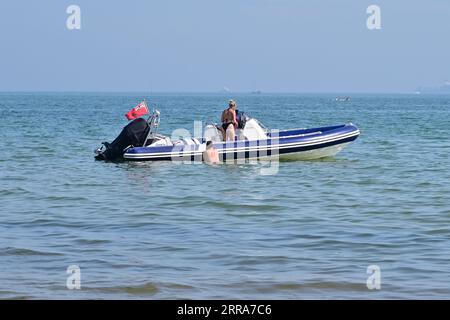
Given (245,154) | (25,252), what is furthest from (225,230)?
(245,154)

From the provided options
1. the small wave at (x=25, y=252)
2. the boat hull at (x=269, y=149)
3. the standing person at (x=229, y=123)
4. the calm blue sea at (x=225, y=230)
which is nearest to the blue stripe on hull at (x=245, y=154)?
the boat hull at (x=269, y=149)

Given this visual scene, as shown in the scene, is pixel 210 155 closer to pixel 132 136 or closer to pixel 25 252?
pixel 132 136

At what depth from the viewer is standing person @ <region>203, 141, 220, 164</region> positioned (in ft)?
60.0

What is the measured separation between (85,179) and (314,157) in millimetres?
5616

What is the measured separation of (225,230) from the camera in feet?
35.6

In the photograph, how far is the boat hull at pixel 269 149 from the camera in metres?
18.4

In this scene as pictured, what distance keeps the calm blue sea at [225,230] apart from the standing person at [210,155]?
21 cm

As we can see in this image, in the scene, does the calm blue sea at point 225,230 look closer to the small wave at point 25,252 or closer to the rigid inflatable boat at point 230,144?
the small wave at point 25,252

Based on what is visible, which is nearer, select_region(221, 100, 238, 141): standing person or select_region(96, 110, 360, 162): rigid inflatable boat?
select_region(221, 100, 238, 141): standing person

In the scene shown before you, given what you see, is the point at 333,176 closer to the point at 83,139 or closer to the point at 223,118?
the point at 223,118

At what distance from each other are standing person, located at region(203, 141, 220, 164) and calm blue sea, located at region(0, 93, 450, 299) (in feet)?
0.69

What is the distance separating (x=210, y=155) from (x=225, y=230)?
7.58 metres

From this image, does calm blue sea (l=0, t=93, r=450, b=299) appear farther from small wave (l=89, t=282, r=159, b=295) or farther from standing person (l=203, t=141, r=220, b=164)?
standing person (l=203, t=141, r=220, b=164)

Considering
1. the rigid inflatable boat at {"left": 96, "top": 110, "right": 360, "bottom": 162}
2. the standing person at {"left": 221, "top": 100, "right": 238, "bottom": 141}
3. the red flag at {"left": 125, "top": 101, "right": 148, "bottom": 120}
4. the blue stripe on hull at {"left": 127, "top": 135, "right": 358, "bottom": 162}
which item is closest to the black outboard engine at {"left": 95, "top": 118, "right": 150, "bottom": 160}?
the rigid inflatable boat at {"left": 96, "top": 110, "right": 360, "bottom": 162}
